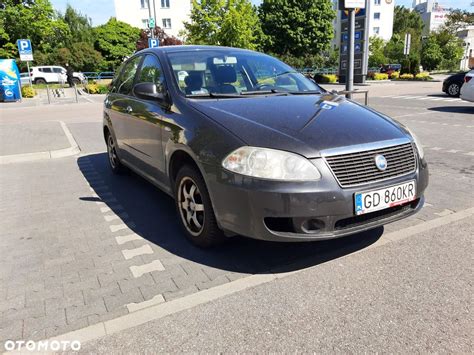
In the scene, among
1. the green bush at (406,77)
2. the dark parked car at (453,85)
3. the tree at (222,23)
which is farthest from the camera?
the green bush at (406,77)

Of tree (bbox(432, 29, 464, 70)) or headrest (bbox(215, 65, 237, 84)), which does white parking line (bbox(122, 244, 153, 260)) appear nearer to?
headrest (bbox(215, 65, 237, 84))

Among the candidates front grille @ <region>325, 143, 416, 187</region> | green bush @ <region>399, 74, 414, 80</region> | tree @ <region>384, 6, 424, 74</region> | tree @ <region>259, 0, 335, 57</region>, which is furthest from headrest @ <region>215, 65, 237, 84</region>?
tree @ <region>259, 0, 335, 57</region>

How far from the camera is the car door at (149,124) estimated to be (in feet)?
12.5

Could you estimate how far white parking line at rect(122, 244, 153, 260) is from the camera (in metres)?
3.38

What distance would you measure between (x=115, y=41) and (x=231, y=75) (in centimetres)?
5193

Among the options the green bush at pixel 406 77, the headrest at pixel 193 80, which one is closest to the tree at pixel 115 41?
the green bush at pixel 406 77

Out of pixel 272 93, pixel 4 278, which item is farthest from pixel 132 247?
pixel 272 93

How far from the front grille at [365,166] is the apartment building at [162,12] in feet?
190

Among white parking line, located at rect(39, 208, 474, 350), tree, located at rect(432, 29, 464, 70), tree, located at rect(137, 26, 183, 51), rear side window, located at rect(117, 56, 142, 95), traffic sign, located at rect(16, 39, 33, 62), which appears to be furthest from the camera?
tree, located at rect(432, 29, 464, 70)

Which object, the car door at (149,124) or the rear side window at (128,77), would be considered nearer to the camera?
the car door at (149,124)

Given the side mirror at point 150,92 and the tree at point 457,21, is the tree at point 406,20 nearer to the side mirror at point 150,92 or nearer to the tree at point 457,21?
the tree at point 457,21

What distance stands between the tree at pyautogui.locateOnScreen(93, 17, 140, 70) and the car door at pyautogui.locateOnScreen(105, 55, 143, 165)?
47.1 metres

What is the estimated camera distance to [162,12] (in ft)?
186

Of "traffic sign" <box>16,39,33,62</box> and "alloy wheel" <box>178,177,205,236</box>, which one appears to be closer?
"alloy wheel" <box>178,177,205,236</box>
